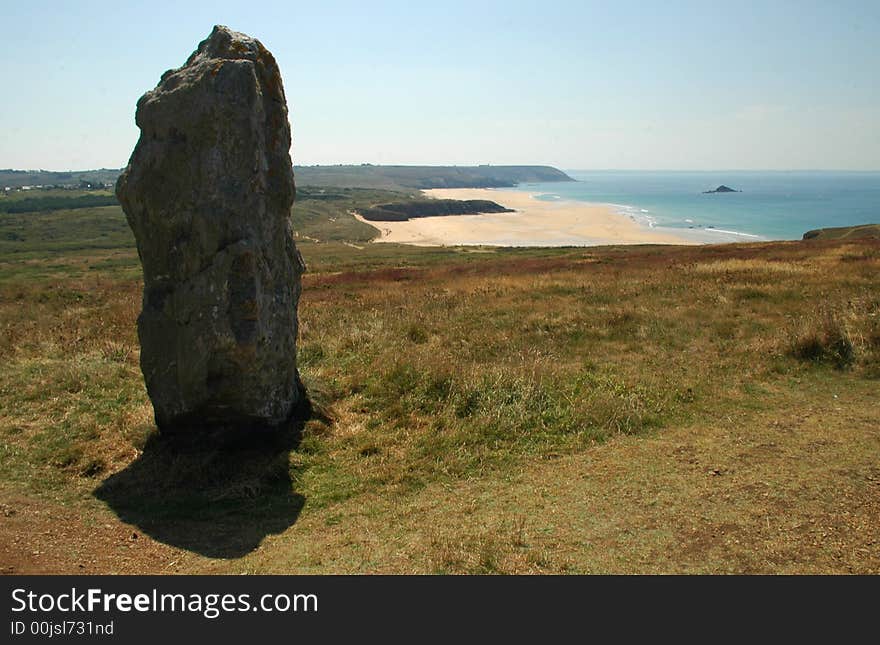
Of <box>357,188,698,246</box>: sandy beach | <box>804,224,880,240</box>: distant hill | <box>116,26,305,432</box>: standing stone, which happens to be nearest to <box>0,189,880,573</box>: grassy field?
<box>116,26,305,432</box>: standing stone

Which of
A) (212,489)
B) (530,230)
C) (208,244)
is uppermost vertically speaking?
(530,230)

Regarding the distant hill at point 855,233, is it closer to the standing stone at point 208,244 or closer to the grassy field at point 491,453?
the grassy field at point 491,453

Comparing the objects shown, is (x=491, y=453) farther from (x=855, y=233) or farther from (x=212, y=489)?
(x=855, y=233)

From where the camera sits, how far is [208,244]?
30.8 ft

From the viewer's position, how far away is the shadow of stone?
757cm

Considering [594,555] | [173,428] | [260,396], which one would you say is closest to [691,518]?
[594,555]

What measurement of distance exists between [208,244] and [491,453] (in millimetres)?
5418

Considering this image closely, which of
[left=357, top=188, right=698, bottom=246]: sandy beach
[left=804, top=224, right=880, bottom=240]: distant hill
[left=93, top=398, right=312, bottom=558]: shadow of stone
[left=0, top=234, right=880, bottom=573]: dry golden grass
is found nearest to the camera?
[left=0, top=234, right=880, bottom=573]: dry golden grass

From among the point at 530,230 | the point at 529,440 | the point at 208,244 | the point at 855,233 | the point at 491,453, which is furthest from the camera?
the point at 530,230

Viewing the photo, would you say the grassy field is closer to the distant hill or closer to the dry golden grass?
the dry golden grass

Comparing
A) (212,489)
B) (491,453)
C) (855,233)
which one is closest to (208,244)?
(212,489)

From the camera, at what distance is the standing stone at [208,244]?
9.38 meters

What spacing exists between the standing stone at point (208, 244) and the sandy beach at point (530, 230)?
75651 millimetres

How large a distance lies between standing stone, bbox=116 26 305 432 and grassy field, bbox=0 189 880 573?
0.93m
